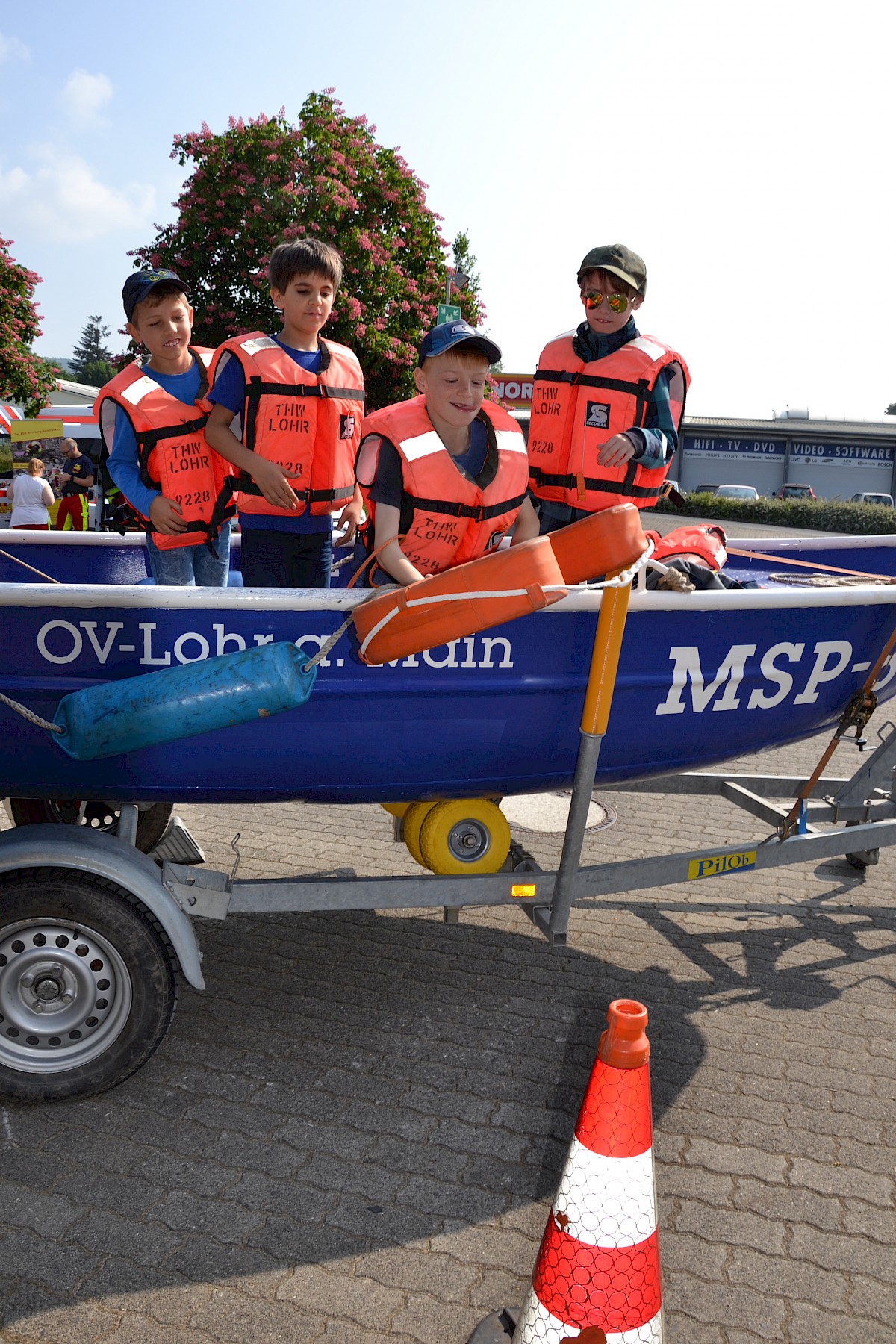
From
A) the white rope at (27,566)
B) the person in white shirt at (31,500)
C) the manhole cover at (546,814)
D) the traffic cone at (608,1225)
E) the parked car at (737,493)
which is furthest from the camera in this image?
the parked car at (737,493)

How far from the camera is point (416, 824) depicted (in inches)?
129

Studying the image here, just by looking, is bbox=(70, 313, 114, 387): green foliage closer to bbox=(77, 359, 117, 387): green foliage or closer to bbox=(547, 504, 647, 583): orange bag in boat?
bbox=(77, 359, 117, 387): green foliage

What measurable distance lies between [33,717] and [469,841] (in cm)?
137

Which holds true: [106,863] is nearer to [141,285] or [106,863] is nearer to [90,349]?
[141,285]

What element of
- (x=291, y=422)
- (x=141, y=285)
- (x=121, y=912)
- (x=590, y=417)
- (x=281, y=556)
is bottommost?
(x=121, y=912)

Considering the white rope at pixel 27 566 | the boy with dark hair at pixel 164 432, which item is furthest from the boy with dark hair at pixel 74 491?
the boy with dark hair at pixel 164 432

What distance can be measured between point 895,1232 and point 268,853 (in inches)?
119

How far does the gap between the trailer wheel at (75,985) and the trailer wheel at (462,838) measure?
0.87 meters

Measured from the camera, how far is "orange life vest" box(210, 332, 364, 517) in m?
3.45

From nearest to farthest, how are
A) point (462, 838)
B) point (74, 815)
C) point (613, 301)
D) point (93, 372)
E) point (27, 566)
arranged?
1. point (462, 838)
2. point (27, 566)
3. point (613, 301)
4. point (74, 815)
5. point (93, 372)

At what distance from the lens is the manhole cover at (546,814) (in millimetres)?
5148

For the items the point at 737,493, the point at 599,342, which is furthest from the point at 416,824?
the point at 737,493

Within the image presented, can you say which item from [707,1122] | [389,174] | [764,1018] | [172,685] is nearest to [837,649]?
[764,1018]

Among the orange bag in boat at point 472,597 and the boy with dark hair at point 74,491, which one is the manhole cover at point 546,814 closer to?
the orange bag in boat at point 472,597
